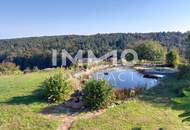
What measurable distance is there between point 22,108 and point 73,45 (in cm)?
5106

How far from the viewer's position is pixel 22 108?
11211 mm

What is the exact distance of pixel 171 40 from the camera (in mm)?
70125

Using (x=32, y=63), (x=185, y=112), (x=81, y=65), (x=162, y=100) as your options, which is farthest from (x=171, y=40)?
(x=185, y=112)

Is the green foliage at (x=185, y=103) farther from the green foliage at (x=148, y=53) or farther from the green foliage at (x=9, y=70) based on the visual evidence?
the green foliage at (x=148, y=53)

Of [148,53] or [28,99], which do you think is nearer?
[28,99]

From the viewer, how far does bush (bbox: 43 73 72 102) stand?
40.0 ft

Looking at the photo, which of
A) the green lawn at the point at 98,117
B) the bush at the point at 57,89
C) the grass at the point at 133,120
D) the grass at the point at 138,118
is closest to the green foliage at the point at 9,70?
the green lawn at the point at 98,117

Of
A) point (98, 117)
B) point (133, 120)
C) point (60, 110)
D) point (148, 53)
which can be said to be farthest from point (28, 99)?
point (148, 53)

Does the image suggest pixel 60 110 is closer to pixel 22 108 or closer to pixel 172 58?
pixel 22 108

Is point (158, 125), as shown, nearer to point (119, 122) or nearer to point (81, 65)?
point (119, 122)

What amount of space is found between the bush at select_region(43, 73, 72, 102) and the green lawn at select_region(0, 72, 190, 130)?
426mm

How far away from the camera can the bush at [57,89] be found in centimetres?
1218

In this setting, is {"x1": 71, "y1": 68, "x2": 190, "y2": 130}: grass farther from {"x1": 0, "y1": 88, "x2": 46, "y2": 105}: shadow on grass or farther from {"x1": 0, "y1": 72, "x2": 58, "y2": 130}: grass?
{"x1": 0, "y1": 88, "x2": 46, "y2": 105}: shadow on grass

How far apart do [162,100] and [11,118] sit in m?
6.07
